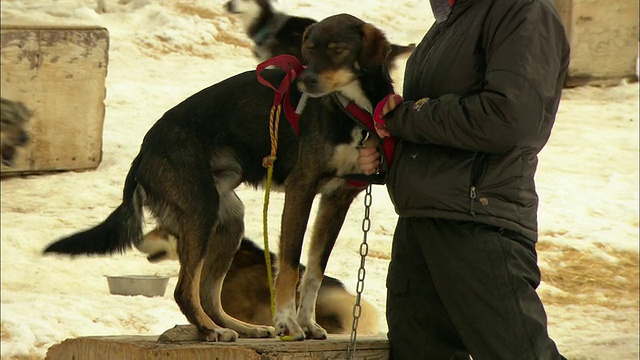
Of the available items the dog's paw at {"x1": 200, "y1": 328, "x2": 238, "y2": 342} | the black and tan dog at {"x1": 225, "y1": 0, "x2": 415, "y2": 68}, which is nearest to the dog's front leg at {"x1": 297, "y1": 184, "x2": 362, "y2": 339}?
the dog's paw at {"x1": 200, "y1": 328, "x2": 238, "y2": 342}

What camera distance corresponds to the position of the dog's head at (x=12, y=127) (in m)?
10.8

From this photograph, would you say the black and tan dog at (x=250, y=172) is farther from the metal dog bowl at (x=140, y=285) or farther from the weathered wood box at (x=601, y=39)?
the weathered wood box at (x=601, y=39)

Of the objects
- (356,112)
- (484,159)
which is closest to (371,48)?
(356,112)

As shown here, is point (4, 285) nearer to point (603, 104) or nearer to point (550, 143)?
point (550, 143)

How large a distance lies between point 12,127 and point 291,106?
6.97m

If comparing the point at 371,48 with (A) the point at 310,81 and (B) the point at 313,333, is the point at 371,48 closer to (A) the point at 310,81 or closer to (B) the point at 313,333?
(A) the point at 310,81

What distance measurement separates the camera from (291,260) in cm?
438

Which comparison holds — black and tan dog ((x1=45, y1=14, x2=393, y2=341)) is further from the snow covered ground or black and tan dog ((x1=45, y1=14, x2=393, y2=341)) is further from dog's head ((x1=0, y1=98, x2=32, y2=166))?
dog's head ((x1=0, y1=98, x2=32, y2=166))

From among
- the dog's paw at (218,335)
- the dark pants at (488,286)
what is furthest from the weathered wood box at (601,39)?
the dark pants at (488,286)

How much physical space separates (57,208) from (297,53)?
509 centimetres

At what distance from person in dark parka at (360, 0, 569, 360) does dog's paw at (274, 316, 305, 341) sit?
0.64 meters

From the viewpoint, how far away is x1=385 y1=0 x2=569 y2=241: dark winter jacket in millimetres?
3668

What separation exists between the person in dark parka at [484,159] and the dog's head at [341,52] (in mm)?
251

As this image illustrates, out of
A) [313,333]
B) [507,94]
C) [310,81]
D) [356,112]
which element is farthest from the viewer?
[313,333]
